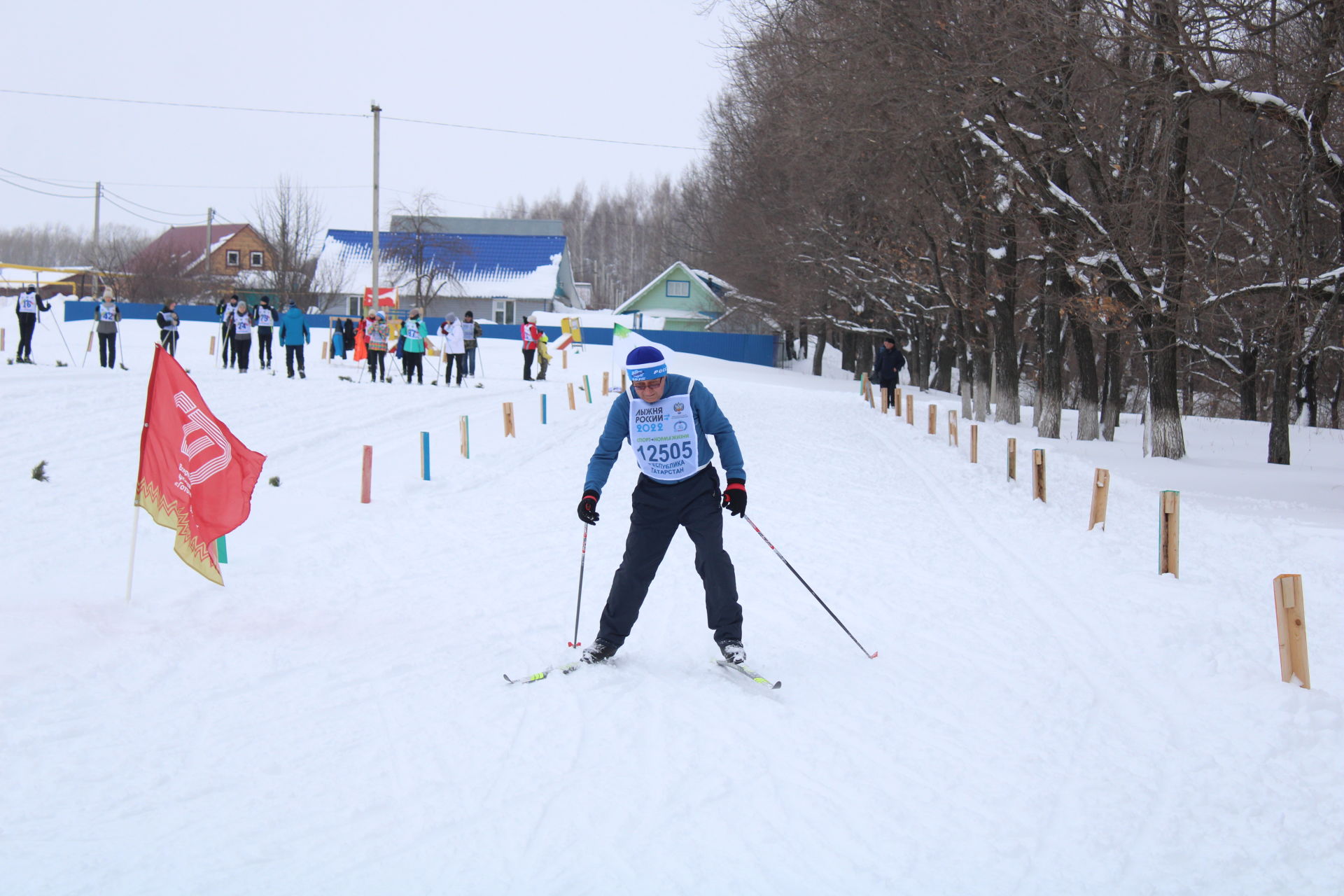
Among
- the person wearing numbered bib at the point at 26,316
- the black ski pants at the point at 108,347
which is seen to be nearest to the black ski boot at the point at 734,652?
the black ski pants at the point at 108,347

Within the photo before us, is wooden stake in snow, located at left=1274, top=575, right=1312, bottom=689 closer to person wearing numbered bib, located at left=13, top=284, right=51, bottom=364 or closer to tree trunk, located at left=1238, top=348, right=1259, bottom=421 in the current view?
person wearing numbered bib, located at left=13, top=284, right=51, bottom=364

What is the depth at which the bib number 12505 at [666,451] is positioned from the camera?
5.79 meters

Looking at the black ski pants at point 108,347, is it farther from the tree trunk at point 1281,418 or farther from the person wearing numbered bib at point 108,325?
the tree trunk at point 1281,418

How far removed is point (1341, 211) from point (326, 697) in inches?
461

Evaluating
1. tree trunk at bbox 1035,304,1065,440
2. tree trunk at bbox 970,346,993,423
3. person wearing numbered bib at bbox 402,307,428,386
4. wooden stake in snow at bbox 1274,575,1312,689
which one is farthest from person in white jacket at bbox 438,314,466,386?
wooden stake in snow at bbox 1274,575,1312,689

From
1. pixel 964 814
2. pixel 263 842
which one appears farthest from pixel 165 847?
pixel 964 814

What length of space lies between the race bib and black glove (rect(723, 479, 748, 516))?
0.23 meters

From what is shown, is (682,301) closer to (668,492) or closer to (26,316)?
(26,316)

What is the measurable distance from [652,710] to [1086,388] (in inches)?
700

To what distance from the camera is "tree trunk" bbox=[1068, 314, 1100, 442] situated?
20.9 m

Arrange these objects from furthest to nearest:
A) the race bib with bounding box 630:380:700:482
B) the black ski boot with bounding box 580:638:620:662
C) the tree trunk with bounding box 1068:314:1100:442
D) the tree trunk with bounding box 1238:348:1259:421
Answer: the tree trunk with bounding box 1238:348:1259:421, the tree trunk with bounding box 1068:314:1100:442, the black ski boot with bounding box 580:638:620:662, the race bib with bounding box 630:380:700:482

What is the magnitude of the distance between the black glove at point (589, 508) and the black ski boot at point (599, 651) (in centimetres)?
68

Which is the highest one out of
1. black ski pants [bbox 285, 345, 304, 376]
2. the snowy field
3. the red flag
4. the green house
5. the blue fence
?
the green house

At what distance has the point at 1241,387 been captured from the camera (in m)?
31.8
